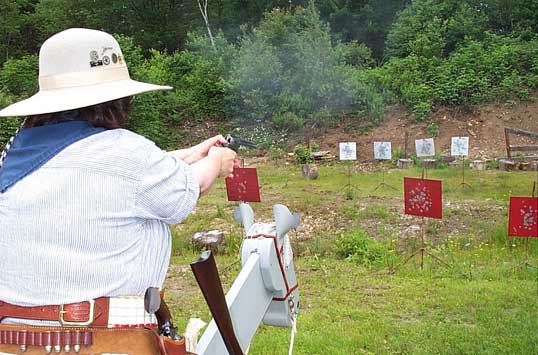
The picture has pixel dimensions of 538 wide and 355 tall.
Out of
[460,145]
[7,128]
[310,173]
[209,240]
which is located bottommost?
[310,173]

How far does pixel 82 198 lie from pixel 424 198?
4.65 meters

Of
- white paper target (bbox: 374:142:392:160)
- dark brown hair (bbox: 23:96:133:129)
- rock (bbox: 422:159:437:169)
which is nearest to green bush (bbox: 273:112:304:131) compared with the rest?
white paper target (bbox: 374:142:392:160)

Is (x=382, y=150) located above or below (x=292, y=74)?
below

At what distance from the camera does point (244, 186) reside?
6648mm

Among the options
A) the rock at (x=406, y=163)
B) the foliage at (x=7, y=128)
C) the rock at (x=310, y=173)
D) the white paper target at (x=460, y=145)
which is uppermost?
the foliage at (x=7, y=128)

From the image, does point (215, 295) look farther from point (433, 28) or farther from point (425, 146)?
point (433, 28)

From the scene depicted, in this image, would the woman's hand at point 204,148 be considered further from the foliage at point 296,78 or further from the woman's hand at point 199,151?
the foliage at point 296,78

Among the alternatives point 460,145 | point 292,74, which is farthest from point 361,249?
point 292,74

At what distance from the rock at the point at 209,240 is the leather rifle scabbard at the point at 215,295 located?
212 inches

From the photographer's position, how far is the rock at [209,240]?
6.74m

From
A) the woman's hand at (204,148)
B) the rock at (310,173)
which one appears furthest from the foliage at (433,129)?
the woman's hand at (204,148)

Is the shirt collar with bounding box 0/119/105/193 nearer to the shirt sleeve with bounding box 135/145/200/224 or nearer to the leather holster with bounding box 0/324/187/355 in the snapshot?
the shirt sleeve with bounding box 135/145/200/224

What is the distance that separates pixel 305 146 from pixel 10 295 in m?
13.2

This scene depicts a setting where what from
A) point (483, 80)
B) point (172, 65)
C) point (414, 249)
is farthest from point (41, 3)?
point (414, 249)
